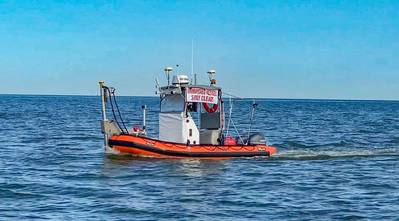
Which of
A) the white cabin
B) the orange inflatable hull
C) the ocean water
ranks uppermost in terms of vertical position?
the white cabin

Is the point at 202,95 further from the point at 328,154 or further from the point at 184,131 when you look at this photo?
the point at 328,154

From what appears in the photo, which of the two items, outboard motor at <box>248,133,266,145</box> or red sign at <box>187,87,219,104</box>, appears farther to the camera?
outboard motor at <box>248,133,266,145</box>

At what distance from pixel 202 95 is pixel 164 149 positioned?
2.83 metres

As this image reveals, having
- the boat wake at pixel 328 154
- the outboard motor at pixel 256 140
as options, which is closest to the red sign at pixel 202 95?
the outboard motor at pixel 256 140

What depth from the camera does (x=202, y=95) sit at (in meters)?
29.3

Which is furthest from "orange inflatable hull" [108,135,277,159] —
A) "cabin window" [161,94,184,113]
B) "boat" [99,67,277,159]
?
"cabin window" [161,94,184,113]

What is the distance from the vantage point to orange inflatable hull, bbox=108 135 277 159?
2859 centimetres

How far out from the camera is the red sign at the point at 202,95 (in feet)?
95.3

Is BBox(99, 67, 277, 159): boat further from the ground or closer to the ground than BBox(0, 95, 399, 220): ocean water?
further from the ground

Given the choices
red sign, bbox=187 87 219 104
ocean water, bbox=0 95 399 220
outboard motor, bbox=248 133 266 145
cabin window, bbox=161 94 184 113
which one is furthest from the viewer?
outboard motor, bbox=248 133 266 145

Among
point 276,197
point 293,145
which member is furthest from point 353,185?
point 293,145

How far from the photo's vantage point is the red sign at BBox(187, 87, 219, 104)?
29.0 metres

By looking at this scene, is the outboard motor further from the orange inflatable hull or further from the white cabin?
the white cabin

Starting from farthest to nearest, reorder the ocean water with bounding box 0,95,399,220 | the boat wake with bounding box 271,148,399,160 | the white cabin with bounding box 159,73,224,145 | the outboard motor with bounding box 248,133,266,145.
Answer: the boat wake with bounding box 271,148,399,160
the outboard motor with bounding box 248,133,266,145
the white cabin with bounding box 159,73,224,145
the ocean water with bounding box 0,95,399,220
